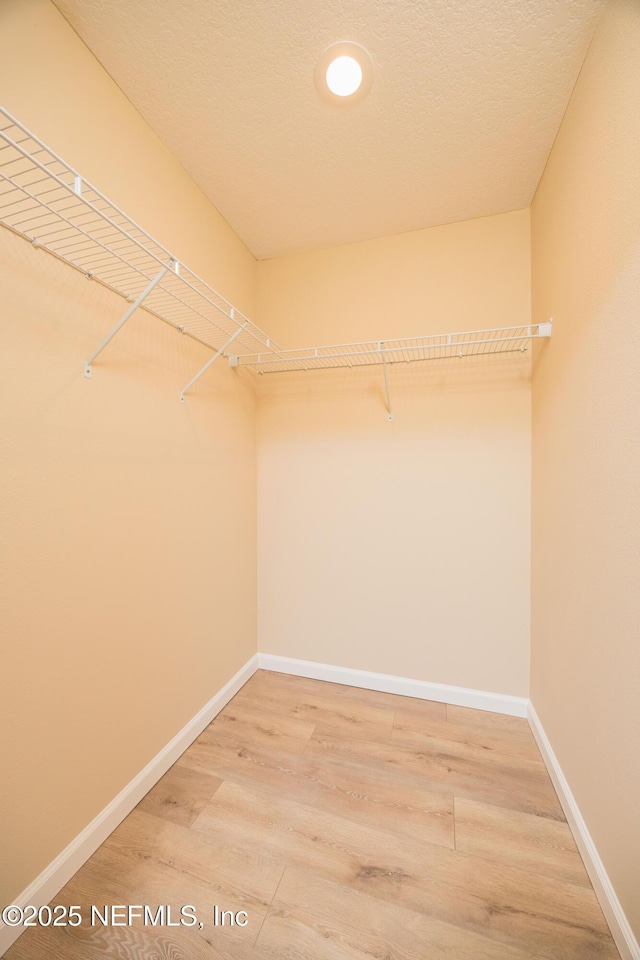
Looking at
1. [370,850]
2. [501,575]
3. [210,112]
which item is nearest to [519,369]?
[501,575]

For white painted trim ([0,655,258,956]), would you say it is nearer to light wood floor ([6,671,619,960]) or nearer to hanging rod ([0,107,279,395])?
light wood floor ([6,671,619,960])

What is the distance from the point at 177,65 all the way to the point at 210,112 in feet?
0.52

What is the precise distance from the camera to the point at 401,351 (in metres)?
1.77

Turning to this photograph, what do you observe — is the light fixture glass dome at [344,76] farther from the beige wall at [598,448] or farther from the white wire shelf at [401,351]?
the white wire shelf at [401,351]

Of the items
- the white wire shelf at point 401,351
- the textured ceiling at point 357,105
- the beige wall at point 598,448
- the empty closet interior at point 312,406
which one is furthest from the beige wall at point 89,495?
the beige wall at point 598,448

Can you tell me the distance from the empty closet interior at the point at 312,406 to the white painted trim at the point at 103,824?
0.5 inches

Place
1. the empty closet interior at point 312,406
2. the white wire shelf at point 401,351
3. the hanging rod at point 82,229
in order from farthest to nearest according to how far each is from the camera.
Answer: the white wire shelf at point 401,351, the empty closet interior at point 312,406, the hanging rod at point 82,229

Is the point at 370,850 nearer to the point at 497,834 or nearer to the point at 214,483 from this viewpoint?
the point at 497,834

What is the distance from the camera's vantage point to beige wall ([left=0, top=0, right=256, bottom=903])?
0.92 metres

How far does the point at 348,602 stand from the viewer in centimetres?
203

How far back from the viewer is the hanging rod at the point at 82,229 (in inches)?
32.7

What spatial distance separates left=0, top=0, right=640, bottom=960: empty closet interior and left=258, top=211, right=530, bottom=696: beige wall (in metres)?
0.02

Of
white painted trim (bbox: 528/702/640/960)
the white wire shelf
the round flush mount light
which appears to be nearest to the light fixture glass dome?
the round flush mount light

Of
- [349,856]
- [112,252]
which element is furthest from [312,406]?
[349,856]
